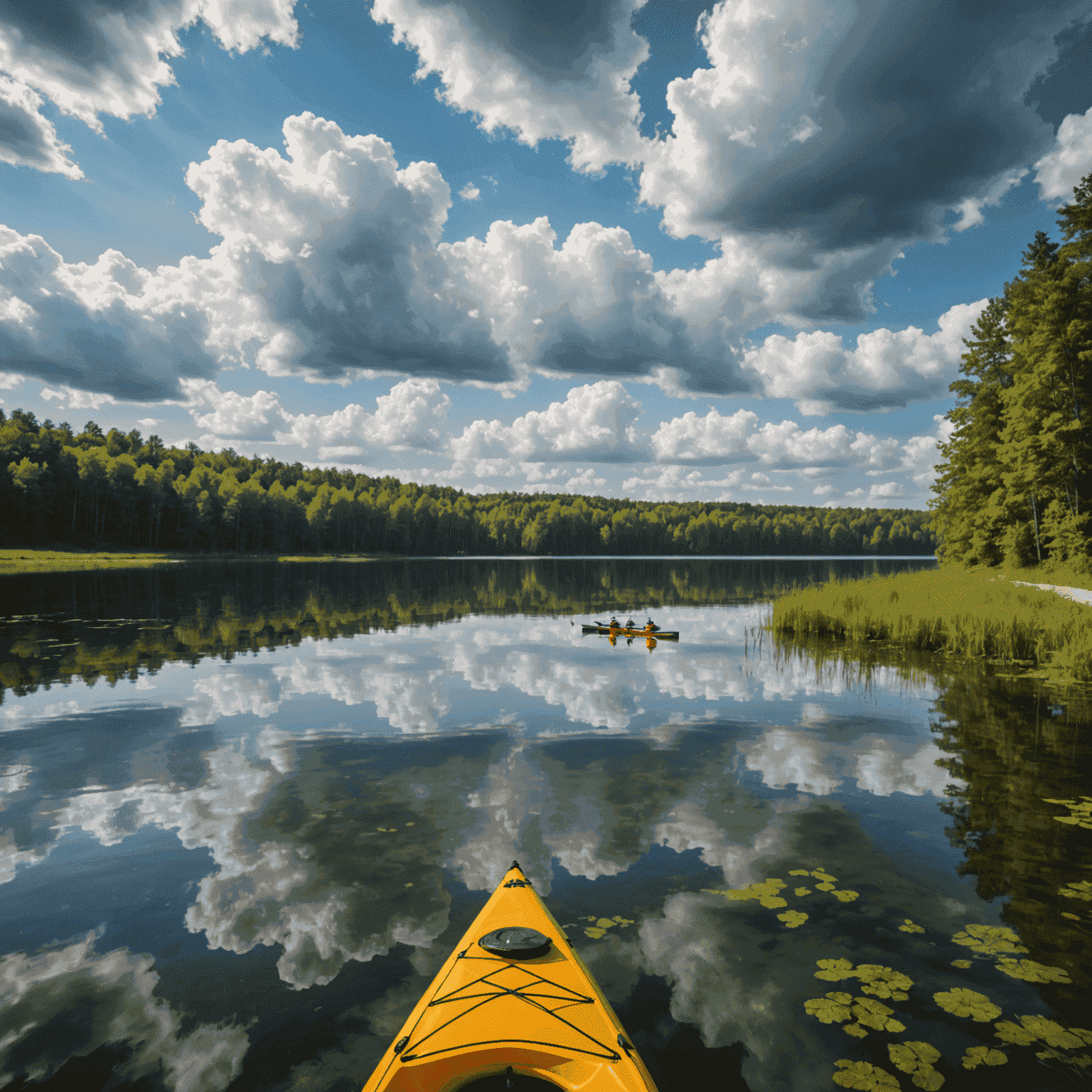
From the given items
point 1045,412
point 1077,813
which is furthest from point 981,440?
point 1077,813

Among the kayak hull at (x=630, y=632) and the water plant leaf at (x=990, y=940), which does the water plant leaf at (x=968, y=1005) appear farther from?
the kayak hull at (x=630, y=632)

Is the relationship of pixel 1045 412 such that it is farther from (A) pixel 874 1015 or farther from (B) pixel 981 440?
(A) pixel 874 1015

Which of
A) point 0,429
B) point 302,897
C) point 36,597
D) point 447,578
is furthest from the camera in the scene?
point 0,429

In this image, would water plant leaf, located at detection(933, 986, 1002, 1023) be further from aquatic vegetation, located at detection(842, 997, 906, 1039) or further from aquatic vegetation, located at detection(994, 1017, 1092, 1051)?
aquatic vegetation, located at detection(842, 997, 906, 1039)

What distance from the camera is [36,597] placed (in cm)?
4112

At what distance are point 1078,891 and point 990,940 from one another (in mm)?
1754

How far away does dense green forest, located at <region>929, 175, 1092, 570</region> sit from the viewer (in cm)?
3522

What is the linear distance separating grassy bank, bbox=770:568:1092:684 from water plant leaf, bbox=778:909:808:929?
1602cm

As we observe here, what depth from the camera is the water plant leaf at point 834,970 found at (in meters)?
5.62

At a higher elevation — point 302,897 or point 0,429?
point 0,429

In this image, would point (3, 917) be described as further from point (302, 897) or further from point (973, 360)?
point (973, 360)

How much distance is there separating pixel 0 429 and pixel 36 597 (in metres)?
80.4

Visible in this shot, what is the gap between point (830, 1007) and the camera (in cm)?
526

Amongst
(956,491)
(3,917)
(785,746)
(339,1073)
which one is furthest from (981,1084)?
(956,491)
